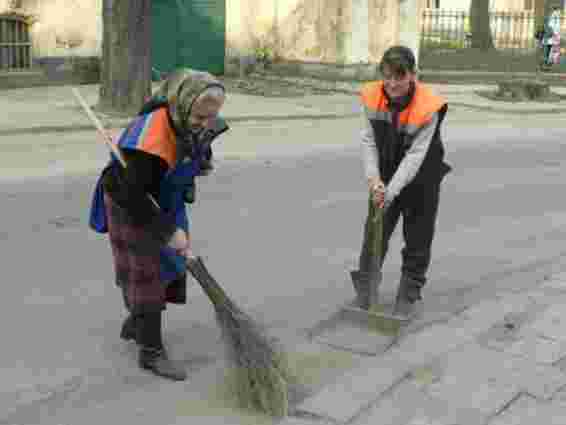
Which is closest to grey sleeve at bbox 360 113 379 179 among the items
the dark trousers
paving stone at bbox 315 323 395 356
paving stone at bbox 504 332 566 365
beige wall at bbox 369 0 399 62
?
the dark trousers

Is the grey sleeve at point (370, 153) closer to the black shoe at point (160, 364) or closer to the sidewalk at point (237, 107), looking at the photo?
the black shoe at point (160, 364)

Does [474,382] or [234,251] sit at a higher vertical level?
[234,251]

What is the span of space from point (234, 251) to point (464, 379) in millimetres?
2636

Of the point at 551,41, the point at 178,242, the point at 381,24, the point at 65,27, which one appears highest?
the point at 381,24

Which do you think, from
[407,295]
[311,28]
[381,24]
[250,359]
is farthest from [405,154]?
[311,28]

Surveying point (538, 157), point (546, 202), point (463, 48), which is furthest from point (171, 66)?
point (463, 48)

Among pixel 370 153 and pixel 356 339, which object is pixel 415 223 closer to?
pixel 370 153

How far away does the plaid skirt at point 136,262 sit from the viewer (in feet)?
12.9

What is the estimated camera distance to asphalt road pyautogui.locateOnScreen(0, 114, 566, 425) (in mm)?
4242

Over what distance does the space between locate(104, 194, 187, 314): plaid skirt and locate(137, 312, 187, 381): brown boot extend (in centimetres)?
8

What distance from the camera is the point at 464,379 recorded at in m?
4.09

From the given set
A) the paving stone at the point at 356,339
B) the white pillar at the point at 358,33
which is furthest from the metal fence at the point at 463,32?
the paving stone at the point at 356,339

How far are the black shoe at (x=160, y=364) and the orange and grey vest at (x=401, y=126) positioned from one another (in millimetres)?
1538

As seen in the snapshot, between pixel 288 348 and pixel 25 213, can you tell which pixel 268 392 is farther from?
pixel 25 213
